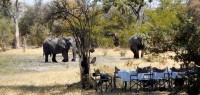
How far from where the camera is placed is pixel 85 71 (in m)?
19.2

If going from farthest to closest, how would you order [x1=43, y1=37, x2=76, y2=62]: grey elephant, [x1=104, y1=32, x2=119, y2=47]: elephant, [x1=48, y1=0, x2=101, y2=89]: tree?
[x1=104, y1=32, x2=119, y2=47]: elephant, [x1=43, y1=37, x2=76, y2=62]: grey elephant, [x1=48, y1=0, x2=101, y2=89]: tree

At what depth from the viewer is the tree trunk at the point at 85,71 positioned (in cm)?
1845

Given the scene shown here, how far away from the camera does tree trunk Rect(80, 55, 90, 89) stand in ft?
60.5

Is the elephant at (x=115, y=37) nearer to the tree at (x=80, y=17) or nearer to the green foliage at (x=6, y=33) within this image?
the green foliage at (x=6, y=33)

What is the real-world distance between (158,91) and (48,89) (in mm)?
4687

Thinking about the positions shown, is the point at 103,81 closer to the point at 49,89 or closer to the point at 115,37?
the point at 49,89

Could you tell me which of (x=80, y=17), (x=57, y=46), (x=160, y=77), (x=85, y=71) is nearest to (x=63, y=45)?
(x=57, y=46)

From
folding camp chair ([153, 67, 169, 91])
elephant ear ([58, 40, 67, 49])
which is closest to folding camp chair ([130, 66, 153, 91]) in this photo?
folding camp chair ([153, 67, 169, 91])

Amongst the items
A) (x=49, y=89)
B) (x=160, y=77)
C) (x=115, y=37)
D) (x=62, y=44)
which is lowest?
(x=49, y=89)

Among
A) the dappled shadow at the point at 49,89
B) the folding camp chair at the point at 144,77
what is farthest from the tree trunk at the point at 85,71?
the folding camp chair at the point at 144,77

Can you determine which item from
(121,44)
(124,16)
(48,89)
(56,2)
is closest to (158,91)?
(48,89)

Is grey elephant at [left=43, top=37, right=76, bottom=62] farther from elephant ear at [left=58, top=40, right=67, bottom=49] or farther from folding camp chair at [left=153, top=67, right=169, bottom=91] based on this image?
folding camp chair at [left=153, top=67, right=169, bottom=91]

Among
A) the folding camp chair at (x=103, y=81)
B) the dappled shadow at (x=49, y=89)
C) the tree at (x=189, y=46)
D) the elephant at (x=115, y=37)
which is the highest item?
the elephant at (x=115, y=37)

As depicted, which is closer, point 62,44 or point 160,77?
point 160,77
